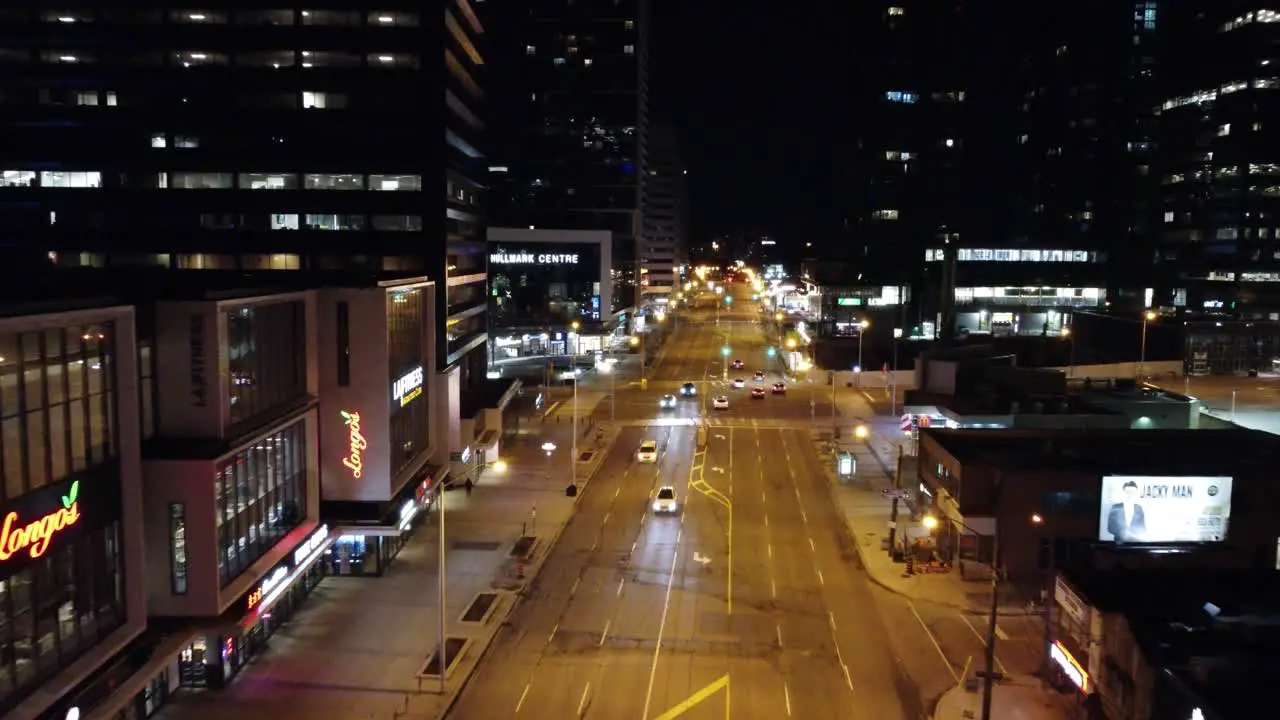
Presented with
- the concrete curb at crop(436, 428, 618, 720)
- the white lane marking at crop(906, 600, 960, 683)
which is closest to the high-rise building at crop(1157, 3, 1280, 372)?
the concrete curb at crop(436, 428, 618, 720)

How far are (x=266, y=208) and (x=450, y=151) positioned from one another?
12054mm

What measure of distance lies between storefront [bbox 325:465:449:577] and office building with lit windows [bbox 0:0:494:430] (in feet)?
73.0

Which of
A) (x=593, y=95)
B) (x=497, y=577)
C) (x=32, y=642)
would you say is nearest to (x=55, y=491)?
(x=32, y=642)

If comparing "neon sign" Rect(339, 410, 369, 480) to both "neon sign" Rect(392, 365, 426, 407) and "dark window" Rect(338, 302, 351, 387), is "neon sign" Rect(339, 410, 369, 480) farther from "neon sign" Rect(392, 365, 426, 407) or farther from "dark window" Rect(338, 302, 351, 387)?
"neon sign" Rect(392, 365, 426, 407)

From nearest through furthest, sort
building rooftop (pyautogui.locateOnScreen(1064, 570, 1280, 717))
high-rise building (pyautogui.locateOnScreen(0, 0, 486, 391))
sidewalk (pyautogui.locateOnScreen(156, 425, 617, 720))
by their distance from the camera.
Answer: building rooftop (pyautogui.locateOnScreen(1064, 570, 1280, 717)) < sidewalk (pyautogui.locateOnScreen(156, 425, 617, 720)) < high-rise building (pyautogui.locateOnScreen(0, 0, 486, 391))

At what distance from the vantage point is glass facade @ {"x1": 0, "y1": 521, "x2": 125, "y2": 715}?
16.2 metres

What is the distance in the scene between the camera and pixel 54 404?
57.7 ft

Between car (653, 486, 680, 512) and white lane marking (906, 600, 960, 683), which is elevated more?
car (653, 486, 680, 512)

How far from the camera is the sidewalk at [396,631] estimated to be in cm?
2481

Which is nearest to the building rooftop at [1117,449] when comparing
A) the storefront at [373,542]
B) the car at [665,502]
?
the car at [665,502]

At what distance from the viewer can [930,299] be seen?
135m

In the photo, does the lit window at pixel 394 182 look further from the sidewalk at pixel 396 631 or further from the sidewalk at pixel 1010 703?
the sidewalk at pixel 1010 703

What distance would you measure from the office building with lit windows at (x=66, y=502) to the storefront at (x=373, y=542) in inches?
453

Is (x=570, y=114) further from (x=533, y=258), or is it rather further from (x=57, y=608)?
(x=57, y=608)
